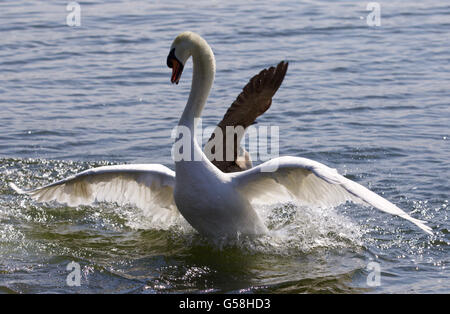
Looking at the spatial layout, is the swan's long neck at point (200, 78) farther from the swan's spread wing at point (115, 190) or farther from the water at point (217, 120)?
the water at point (217, 120)

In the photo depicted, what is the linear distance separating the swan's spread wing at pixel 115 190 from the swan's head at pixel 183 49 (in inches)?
38.3

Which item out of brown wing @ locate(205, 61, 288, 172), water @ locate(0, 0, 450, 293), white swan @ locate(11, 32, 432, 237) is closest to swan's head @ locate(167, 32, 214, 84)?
white swan @ locate(11, 32, 432, 237)

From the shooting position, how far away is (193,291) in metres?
6.11

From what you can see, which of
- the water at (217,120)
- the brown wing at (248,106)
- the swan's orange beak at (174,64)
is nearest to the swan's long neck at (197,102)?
the swan's orange beak at (174,64)

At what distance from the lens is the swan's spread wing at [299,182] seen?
5.68 metres

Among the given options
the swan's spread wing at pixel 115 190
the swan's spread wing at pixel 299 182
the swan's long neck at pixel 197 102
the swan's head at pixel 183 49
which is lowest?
the swan's spread wing at pixel 115 190

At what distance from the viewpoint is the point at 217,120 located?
1030 cm

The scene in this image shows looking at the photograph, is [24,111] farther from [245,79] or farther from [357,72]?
[357,72]

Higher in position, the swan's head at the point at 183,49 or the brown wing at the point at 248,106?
the swan's head at the point at 183,49

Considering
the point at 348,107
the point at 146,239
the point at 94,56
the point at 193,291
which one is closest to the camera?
the point at 193,291

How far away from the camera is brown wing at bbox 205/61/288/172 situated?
7.49 meters

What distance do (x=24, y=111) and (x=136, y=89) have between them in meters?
1.65

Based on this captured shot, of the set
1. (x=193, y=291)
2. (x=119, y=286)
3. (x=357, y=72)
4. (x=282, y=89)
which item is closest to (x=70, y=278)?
(x=119, y=286)

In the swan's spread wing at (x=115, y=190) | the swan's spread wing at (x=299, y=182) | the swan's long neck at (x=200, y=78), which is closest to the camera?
the swan's spread wing at (x=299, y=182)
